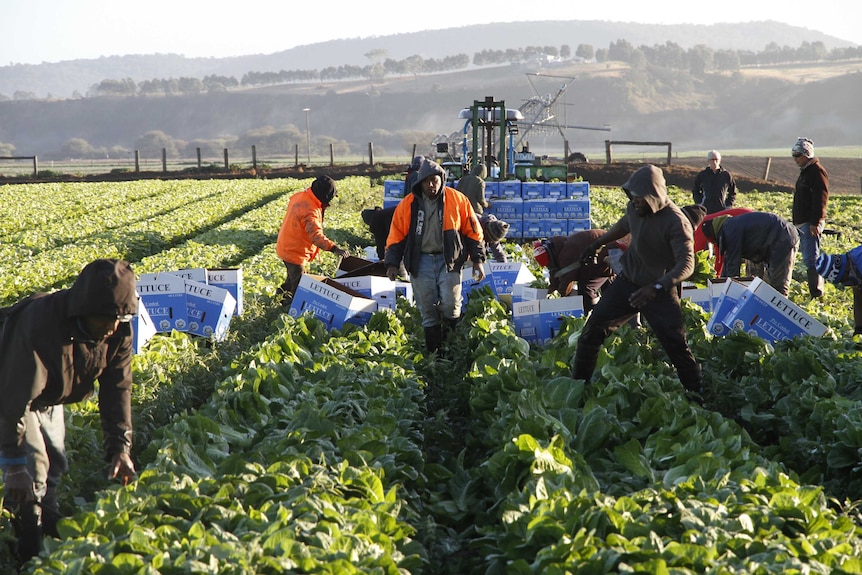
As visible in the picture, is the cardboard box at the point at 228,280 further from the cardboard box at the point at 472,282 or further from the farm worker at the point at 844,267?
the farm worker at the point at 844,267

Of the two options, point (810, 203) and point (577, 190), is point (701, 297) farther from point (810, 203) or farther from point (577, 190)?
point (577, 190)

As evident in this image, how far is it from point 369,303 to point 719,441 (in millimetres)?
3995

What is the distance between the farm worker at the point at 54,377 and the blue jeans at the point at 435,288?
3638 mm

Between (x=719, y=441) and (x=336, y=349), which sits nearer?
(x=719, y=441)

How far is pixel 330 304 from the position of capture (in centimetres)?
779

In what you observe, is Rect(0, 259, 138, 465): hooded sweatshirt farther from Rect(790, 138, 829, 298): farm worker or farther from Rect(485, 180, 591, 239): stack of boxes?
Rect(485, 180, 591, 239): stack of boxes

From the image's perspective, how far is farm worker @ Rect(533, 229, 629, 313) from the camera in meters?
7.50

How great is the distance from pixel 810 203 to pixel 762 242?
175 centimetres

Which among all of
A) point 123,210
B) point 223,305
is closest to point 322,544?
point 223,305

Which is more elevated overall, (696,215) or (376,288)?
(696,215)

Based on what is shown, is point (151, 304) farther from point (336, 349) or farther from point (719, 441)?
point (719, 441)

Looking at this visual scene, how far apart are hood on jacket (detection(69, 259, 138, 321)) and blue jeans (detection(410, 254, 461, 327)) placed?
394 centimetres

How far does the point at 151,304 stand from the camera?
25.1 ft

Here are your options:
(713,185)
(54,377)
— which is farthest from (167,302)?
(713,185)
